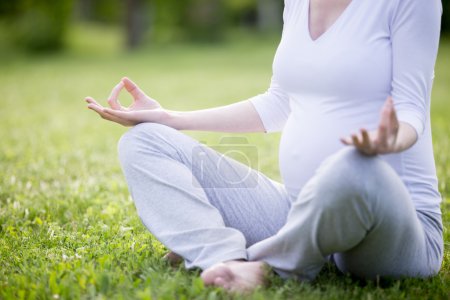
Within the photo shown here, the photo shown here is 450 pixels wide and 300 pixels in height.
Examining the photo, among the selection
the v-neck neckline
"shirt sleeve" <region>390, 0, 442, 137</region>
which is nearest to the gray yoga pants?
"shirt sleeve" <region>390, 0, 442, 137</region>

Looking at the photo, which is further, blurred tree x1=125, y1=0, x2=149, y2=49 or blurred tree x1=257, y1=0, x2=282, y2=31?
blurred tree x1=257, y1=0, x2=282, y2=31

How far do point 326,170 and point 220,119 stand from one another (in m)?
0.89

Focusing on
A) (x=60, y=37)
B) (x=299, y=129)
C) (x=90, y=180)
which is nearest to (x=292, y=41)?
(x=299, y=129)

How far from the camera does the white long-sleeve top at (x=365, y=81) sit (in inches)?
80.4

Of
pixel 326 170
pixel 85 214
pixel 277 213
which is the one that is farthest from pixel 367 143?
pixel 85 214

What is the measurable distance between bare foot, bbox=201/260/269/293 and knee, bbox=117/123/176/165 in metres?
0.58

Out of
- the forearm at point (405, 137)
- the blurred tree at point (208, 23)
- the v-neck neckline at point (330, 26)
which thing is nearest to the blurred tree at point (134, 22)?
the blurred tree at point (208, 23)

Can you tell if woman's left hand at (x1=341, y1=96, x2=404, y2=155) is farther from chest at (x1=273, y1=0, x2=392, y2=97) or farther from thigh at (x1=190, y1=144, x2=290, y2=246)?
thigh at (x1=190, y1=144, x2=290, y2=246)

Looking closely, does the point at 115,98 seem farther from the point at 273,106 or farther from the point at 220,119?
the point at 273,106

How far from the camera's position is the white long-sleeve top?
204 cm

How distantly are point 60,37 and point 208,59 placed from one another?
23.1ft

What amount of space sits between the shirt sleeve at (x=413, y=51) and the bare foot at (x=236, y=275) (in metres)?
0.78

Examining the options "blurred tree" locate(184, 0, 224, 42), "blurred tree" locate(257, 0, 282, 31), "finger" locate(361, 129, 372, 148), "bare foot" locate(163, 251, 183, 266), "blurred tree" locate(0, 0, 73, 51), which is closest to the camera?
"finger" locate(361, 129, 372, 148)

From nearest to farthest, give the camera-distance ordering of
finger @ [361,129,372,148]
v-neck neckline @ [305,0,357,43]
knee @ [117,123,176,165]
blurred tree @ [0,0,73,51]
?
finger @ [361,129,372,148]
v-neck neckline @ [305,0,357,43]
knee @ [117,123,176,165]
blurred tree @ [0,0,73,51]
